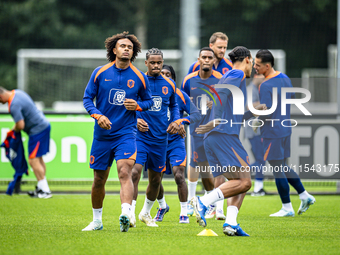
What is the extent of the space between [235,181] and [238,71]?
123 centimetres

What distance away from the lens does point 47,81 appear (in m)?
24.0

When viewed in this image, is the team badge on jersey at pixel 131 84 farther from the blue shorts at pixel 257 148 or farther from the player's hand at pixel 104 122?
the blue shorts at pixel 257 148

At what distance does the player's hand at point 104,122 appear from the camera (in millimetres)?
6434

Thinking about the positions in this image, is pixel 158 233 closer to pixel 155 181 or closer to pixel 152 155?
pixel 155 181

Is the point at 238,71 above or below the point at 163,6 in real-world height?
below

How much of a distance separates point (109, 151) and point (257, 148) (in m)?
6.19

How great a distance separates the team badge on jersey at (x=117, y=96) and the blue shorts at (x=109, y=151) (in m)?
0.41

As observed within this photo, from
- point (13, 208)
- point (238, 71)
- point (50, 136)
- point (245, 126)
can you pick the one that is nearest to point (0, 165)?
point (50, 136)

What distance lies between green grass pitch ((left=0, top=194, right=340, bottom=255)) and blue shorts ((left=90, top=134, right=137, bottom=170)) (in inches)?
31.6

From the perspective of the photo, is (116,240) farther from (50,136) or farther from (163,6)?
(163,6)

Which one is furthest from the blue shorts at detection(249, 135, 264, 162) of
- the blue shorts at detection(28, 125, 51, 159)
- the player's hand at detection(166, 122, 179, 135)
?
the player's hand at detection(166, 122, 179, 135)

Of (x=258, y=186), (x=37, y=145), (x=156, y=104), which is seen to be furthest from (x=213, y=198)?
(x=258, y=186)

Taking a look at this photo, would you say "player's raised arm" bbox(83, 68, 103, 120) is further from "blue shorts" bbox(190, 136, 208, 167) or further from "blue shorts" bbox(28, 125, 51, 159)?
"blue shorts" bbox(28, 125, 51, 159)

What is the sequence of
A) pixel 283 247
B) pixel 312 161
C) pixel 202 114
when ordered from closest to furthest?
pixel 283 247, pixel 202 114, pixel 312 161
